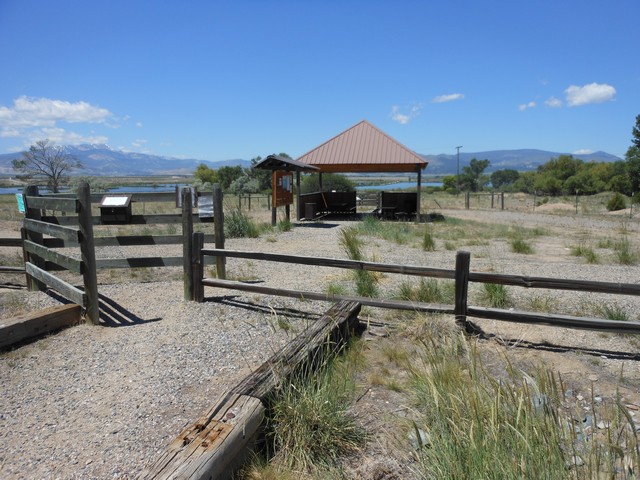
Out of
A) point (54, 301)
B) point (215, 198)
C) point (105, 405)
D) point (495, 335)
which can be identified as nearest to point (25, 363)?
point (105, 405)

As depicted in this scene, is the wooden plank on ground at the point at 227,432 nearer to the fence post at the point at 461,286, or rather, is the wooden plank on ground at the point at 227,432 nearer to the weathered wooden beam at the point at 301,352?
the weathered wooden beam at the point at 301,352

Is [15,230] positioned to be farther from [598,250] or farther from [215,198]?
[598,250]

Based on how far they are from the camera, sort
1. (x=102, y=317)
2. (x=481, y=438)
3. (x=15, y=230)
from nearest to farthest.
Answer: (x=481, y=438)
(x=102, y=317)
(x=15, y=230)

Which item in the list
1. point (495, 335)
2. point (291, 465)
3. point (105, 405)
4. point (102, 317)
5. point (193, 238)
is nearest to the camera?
point (291, 465)

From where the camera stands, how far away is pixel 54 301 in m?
7.07

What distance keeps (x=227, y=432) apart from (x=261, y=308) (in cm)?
381

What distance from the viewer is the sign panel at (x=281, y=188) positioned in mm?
18188

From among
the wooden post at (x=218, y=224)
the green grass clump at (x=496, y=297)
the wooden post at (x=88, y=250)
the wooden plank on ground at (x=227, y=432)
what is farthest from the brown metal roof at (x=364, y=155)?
the wooden plank on ground at (x=227, y=432)

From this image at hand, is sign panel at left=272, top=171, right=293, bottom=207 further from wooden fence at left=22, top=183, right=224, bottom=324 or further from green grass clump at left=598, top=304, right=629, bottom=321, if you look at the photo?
green grass clump at left=598, top=304, right=629, bottom=321

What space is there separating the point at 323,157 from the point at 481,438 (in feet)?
69.1

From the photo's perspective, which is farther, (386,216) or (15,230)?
(386,216)

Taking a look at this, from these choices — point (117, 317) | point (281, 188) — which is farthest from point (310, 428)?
point (281, 188)

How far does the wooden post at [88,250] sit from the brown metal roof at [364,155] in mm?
16711

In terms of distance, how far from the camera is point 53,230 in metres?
6.56
